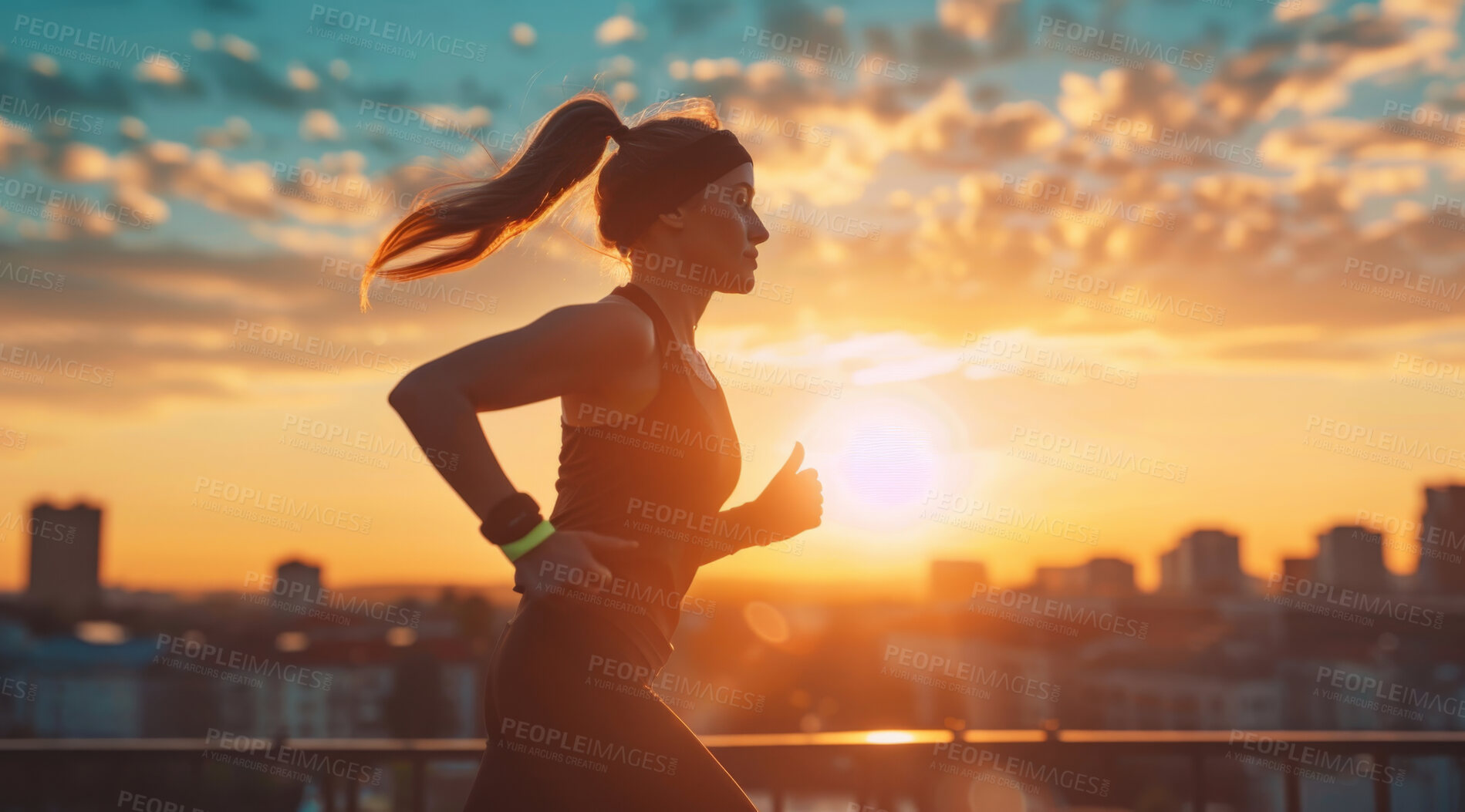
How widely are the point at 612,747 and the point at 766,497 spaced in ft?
1.74

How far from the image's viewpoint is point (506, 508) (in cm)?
137

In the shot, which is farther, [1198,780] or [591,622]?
[1198,780]

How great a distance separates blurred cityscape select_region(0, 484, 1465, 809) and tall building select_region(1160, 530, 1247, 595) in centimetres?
17

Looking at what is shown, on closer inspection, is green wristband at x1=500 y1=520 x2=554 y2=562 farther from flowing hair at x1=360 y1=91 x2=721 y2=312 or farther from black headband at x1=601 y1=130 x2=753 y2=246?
black headband at x1=601 y1=130 x2=753 y2=246

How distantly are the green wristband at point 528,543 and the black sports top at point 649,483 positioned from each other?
19cm

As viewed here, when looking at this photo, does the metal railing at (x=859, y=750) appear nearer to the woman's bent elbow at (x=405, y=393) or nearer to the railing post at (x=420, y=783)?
the railing post at (x=420, y=783)

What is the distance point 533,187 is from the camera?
171 centimetres

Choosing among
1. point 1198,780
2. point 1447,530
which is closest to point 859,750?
point 1198,780

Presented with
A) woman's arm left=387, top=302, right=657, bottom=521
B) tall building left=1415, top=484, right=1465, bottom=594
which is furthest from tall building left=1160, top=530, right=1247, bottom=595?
woman's arm left=387, top=302, right=657, bottom=521

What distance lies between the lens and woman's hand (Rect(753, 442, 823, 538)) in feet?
5.99

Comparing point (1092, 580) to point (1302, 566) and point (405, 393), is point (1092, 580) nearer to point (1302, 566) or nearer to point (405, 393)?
point (1302, 566)

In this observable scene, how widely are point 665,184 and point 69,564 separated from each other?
75.2m

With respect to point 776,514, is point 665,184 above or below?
above

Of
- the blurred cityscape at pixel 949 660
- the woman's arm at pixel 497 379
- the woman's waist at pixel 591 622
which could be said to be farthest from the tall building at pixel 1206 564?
the woman's arm at pixel 497 379
